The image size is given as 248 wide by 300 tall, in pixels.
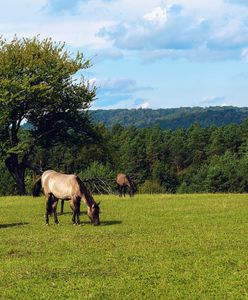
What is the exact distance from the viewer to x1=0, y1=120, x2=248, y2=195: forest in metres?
107

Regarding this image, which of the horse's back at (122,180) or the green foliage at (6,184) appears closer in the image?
the horse's back at (122,180)

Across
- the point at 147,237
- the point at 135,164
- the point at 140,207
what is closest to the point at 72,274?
the point at 147,237

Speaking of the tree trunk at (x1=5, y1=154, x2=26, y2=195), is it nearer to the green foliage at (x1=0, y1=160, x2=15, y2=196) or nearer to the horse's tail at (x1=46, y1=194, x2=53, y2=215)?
the horse's tail at (x1=46, y1=194, x2=53, y2=215)

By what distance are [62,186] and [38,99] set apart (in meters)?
19.5

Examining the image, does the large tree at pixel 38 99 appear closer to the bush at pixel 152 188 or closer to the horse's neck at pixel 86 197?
the horse's neck at pixel 86 197

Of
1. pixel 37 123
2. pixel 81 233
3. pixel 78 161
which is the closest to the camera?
pixel 81 233

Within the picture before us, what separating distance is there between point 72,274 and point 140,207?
14.9 metres

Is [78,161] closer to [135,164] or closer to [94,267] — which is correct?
[135,164]

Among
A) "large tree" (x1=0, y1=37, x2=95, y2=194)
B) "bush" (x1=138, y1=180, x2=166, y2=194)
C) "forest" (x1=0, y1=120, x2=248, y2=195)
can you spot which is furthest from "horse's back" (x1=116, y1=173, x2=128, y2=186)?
"bush" (x1=138, y1=180, x2=166, y2=194)

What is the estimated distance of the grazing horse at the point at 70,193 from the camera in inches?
814

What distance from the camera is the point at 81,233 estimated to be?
729 inches

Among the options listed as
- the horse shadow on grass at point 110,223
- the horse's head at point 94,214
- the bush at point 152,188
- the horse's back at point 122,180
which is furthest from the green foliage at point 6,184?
the horse's head at point 94,214

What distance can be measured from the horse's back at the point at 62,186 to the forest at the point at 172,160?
65982 millimetres

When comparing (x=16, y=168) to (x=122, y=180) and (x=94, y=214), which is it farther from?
(x=94, y=214)
